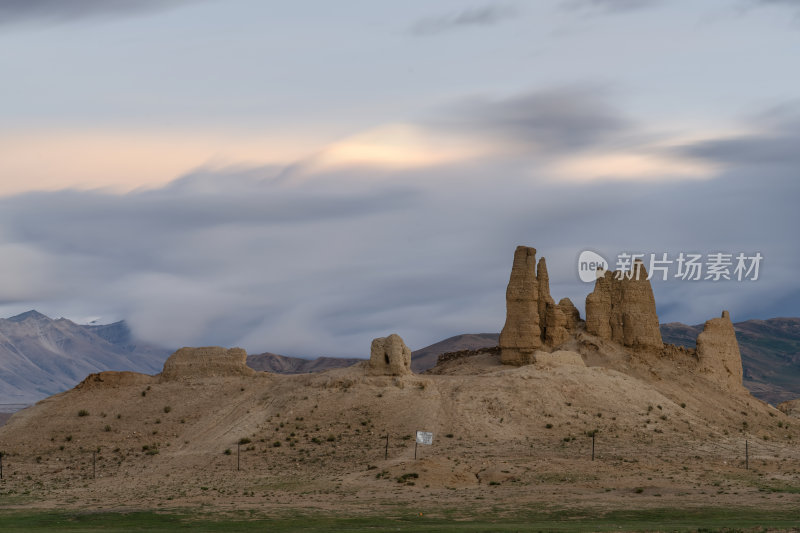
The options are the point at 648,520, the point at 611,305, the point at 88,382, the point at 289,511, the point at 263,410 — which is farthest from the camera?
the point at 611,305

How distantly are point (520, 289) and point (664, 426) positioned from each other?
2204cm

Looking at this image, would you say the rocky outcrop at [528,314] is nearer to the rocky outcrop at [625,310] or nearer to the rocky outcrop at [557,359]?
the rocky outcrop at [625,310]

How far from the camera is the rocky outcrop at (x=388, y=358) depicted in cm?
7662

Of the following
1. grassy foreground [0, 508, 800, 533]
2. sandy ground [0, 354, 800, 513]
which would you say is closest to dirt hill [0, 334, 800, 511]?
sandy ground [0, 354, 800, 513]

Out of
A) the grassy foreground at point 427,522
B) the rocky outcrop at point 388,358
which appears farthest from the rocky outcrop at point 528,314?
the grassy foreground at point 427,522

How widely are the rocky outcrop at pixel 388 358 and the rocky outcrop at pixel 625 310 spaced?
21.5m

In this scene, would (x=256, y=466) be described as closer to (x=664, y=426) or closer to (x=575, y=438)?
(x=575, y=438)

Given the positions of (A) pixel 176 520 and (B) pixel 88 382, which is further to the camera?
(B) pixel 88 382

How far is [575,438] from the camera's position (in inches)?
2655

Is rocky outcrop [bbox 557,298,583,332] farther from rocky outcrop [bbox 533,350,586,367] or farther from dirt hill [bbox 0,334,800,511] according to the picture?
rocky outcrop [bbox 533,350,586,367]

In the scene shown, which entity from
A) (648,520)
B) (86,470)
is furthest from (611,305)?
(648,520)

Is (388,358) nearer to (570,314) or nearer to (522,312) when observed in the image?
(522,312)

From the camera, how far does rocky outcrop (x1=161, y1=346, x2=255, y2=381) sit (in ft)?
280

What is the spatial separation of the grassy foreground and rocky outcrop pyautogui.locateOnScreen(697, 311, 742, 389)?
163 feet
